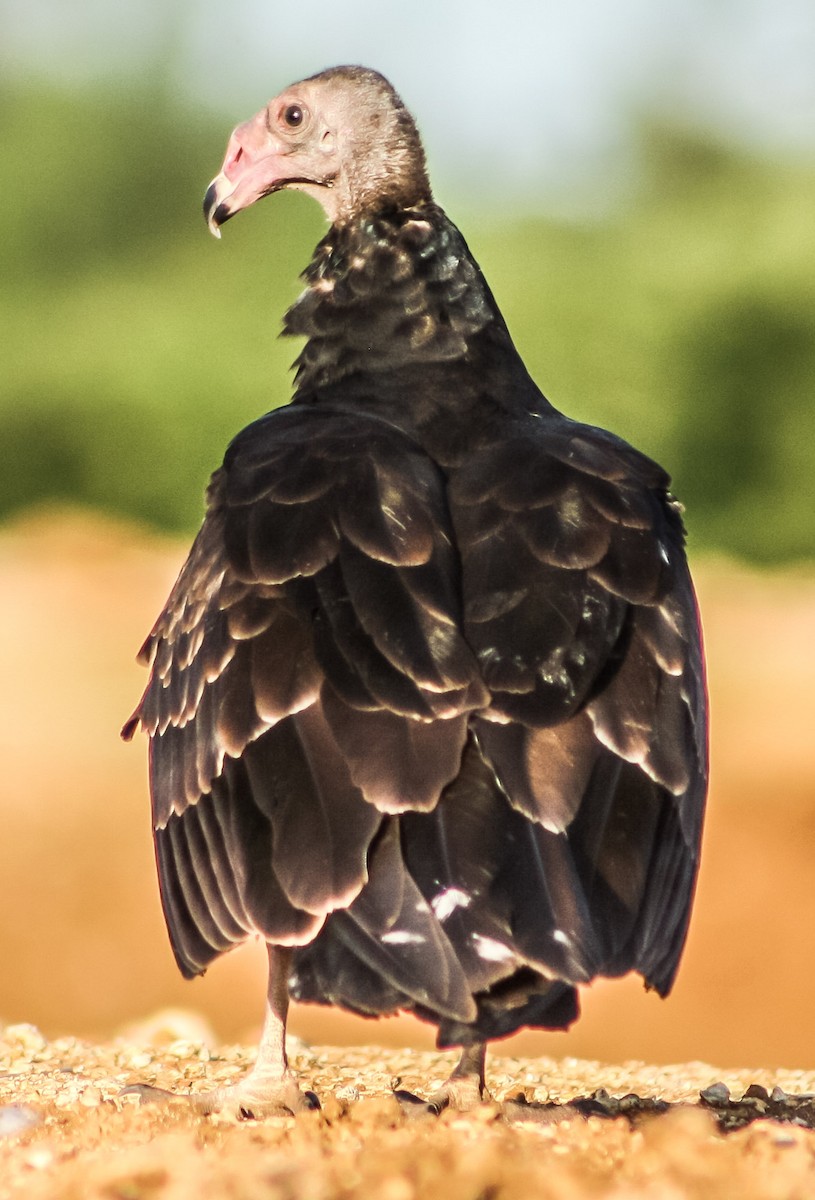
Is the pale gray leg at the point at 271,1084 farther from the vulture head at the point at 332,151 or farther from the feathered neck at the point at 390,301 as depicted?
the vulture head at the point at 332,151

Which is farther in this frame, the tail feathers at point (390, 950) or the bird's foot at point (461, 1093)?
the bird's foot at point (461, 1093)

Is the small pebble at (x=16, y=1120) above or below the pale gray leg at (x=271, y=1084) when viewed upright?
below

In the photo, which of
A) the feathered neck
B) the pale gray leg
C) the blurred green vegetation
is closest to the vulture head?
the feathered neck

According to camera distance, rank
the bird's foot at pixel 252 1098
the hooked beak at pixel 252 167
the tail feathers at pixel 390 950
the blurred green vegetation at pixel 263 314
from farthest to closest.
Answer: the blurred green vegetation at pixel 263 314 < the hooked beak at pixel 252 167 < the bird's foot at pixel 252 1098 < the tail feathers at pixel 390 950

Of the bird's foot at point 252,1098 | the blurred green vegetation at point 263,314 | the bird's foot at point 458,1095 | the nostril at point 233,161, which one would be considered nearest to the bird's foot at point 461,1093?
the bird's foot at point 458,1095

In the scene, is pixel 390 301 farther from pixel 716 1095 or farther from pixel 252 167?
pixel 716 1095

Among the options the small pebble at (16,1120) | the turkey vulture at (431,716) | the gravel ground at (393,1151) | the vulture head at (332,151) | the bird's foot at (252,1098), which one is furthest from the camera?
the vulture head at (332,151)

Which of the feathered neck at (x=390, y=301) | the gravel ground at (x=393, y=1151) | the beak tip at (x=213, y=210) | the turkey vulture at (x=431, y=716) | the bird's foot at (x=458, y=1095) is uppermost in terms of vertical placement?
the beak tip at (x=213, y=210)
